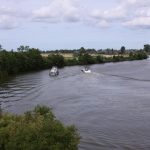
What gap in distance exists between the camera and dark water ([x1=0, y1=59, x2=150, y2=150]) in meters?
50.1

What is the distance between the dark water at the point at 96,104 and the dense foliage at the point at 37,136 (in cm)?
1632

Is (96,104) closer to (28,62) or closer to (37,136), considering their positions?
(37,136)

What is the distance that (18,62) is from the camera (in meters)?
147

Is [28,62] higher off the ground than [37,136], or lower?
lower

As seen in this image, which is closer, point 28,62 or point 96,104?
point 96,104

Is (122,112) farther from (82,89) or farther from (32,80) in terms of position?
(32,80)

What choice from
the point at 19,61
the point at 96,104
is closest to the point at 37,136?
the point at 96,104

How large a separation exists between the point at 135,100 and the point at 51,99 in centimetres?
1544

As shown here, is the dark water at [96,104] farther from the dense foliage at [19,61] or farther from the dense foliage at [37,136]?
the dense foliage at [19,61]

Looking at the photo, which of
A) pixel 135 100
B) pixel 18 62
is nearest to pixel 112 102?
pixel 135 100

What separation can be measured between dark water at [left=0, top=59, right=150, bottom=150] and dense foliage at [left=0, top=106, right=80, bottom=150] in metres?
16.3

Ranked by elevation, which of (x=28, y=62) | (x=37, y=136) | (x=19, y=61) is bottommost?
(x=28, y=62)

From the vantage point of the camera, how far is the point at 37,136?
29078 mm

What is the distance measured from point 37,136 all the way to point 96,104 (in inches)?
1722
